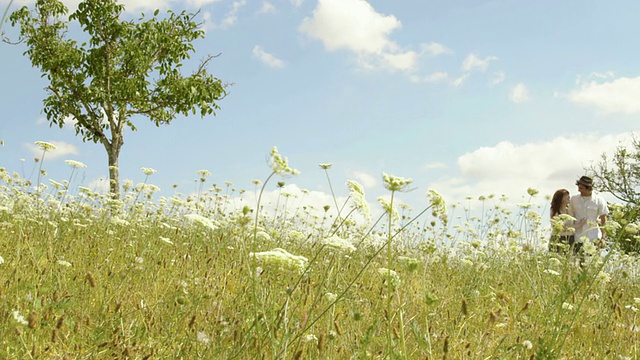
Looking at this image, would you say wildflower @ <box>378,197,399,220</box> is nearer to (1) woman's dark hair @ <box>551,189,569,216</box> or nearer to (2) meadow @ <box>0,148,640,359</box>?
(2) meadow @ <box>0,148,640,359</box>

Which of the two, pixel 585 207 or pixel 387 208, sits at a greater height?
pixel 585 207

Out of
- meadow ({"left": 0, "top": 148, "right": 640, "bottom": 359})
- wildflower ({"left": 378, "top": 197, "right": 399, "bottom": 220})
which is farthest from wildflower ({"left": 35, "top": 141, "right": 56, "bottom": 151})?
wildflower ({"left": 378, "top": 197, "right": 399, "bottom": 220})

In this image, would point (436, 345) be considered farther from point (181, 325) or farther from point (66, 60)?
point (66, 60)

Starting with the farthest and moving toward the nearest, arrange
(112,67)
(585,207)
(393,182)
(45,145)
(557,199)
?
(112,67), (557,199), (585,207), (45,145), (393,182)

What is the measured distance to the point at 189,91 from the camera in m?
20.3

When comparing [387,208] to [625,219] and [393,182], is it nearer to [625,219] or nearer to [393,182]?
[393,182]

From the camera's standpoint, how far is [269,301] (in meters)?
3.79

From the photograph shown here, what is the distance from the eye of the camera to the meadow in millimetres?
2656

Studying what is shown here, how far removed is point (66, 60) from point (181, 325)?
62.1 ft

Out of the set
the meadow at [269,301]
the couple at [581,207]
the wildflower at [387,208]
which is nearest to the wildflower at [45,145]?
the meadow at [269,301]

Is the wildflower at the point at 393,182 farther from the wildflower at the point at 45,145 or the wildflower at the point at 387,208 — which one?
the wildflower at the point at 45,145

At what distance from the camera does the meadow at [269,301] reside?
2656mm

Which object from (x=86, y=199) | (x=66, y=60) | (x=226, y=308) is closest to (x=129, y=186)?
(x=86, y=199)

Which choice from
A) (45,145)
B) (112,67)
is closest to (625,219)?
(45,145)
